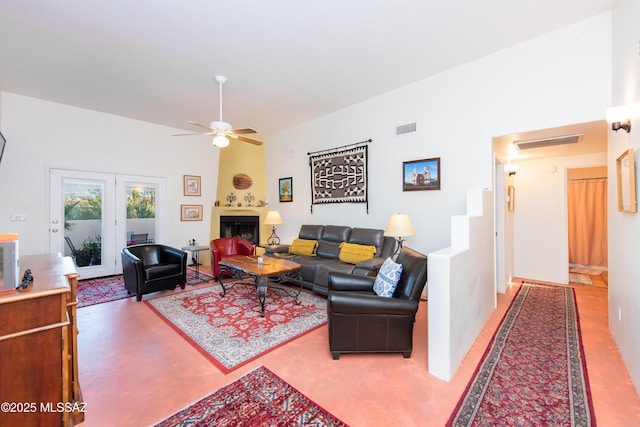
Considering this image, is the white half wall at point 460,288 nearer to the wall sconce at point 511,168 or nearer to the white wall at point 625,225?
the white wall at point 625,225

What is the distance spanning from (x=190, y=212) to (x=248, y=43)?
430 cm

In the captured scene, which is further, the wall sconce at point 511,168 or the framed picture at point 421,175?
the wall sconce at point 511,168

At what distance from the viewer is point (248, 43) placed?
305 cm

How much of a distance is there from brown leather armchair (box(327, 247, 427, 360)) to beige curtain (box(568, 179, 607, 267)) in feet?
21.0

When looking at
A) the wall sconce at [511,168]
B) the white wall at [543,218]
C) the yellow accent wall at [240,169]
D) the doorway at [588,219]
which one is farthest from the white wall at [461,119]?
the doorway at [588,219]

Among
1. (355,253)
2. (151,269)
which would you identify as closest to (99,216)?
(151,269)

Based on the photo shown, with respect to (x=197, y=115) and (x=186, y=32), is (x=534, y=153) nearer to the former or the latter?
(x=186, y=32)

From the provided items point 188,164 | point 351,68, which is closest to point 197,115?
point 188,164

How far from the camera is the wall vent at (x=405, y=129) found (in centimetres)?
416

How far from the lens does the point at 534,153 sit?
435 centimetres

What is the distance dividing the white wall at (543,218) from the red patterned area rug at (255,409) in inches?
200

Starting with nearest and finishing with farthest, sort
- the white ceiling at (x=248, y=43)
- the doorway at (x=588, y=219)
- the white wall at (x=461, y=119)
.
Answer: the white ceiling at (x=248, y=43) < the white wall at (x=461, y=119) < the doorway at (x=588, y=219)

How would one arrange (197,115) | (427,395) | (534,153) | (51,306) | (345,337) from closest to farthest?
(51,306) → (427,395) → (345,337) → (534,153) → (197,115)

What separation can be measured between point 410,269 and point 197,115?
192 inches
